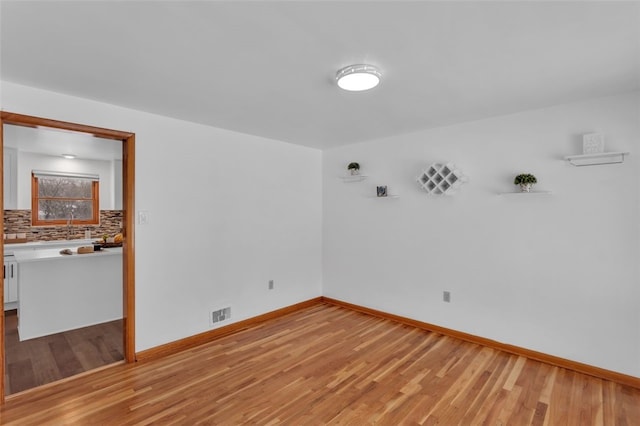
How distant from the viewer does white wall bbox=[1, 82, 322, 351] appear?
115 inches

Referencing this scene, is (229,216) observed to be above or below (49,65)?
below

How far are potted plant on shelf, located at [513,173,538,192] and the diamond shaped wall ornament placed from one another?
0.55 m

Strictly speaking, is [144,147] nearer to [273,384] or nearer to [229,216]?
[229,216]

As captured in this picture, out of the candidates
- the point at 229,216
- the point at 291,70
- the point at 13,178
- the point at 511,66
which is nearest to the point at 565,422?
the point at 511,66

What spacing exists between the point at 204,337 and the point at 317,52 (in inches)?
119

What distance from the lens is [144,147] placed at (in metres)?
2.97

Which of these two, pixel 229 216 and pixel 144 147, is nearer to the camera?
pixel 144 147

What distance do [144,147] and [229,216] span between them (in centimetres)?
114

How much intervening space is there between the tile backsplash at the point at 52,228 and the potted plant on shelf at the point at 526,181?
670 centimetres

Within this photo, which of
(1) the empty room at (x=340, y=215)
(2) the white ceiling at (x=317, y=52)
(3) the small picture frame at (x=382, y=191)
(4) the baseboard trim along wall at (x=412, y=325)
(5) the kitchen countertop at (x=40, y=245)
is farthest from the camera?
(5) the kitchen countertop at (x=40, y=245)

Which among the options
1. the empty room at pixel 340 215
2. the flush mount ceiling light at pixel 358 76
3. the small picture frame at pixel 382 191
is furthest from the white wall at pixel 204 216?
the flush mount ceiling light at pixel 358 76

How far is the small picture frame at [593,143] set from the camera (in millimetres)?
2607

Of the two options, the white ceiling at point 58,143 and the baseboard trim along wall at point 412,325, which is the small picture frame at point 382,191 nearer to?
the baseboard trim along wall at point 412,325

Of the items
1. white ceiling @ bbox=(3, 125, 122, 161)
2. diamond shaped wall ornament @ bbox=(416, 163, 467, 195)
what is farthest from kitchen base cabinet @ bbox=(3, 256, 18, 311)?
diamond shaped wall ornament @ bbox=(416, 163, 467, 195)
